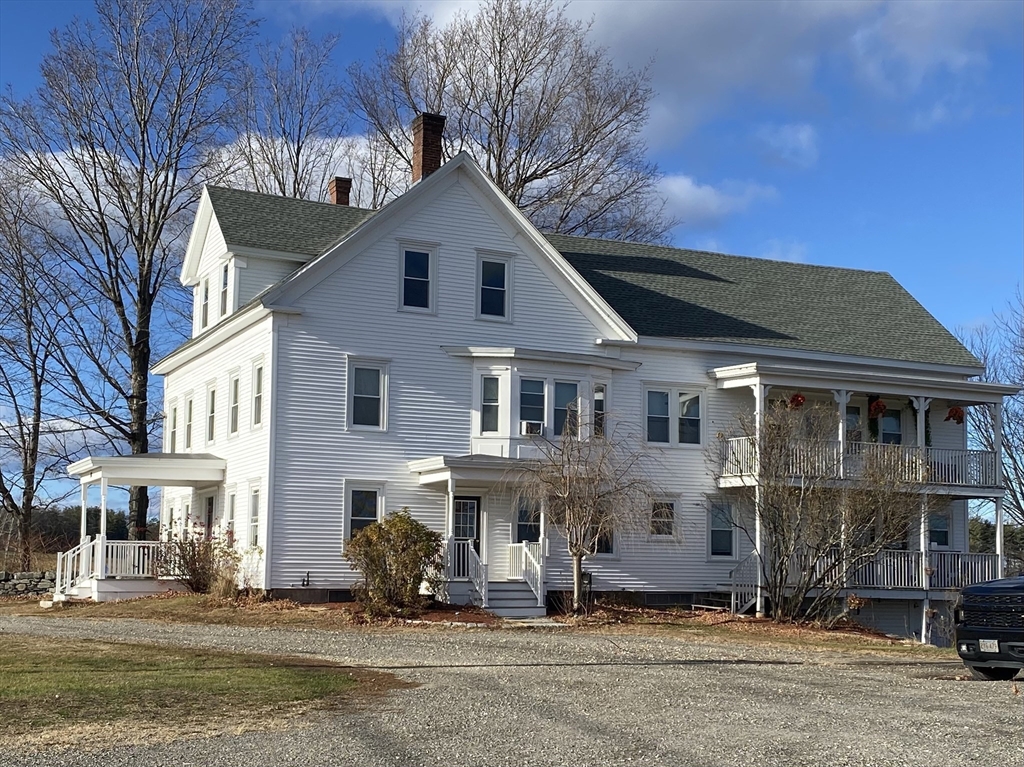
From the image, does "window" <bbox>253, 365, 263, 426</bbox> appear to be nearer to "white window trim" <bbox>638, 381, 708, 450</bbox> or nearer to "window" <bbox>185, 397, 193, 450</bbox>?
"window" <bbox>185, 397, 193, 450</bbox>

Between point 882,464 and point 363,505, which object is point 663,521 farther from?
point 363,505

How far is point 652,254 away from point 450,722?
24.6 m

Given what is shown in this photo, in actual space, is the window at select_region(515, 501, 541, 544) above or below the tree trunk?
above

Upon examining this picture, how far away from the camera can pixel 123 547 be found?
28.7m

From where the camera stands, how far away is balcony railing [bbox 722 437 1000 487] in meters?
26.4

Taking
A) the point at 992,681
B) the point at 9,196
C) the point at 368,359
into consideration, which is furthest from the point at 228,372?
the point at 992,681

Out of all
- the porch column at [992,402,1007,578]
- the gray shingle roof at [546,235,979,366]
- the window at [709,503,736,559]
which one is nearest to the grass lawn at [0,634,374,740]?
the window at [709,503,736,559]

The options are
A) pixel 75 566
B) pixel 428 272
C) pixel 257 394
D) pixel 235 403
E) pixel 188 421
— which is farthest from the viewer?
pixel 188 421

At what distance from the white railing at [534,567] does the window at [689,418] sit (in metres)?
5.44

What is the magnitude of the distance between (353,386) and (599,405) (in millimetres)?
5898

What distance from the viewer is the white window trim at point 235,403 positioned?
2870 centimetres

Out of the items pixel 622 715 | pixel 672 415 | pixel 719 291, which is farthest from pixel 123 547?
pixel 622 715

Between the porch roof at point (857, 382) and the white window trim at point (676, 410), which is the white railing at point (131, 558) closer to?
the white window trim at point (676, 410)

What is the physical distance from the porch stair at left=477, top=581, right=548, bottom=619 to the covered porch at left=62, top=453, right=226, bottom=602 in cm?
733
